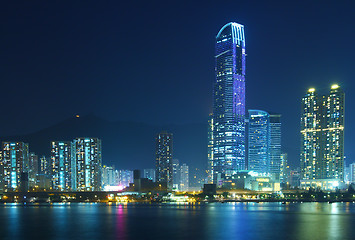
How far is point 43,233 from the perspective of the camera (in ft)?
228

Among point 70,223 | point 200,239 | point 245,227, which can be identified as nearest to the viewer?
point 200,239

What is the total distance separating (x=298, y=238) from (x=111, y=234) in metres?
25.7

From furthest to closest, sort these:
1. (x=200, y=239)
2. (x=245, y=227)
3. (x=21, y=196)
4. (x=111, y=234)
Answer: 1. (x=21, y=196)
2. (x=245, y=227)
3. (x=111, y=234)
4. (x=200, y=239)

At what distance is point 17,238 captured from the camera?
2522 inches

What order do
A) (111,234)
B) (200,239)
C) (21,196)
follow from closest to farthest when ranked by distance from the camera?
(200,239) → (111,234) → (21,196)

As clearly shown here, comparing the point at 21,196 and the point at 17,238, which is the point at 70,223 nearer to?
the point at 17,238

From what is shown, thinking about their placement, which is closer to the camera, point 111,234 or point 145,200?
point 111,234

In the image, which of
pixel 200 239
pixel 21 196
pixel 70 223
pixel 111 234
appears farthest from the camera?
pixel 21 196

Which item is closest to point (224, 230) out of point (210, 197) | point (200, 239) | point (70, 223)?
point (200, 239)

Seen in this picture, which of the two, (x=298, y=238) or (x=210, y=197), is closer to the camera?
(x=298, y=238)

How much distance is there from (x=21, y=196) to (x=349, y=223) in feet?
478

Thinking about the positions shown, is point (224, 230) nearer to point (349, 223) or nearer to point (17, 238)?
point (349, 223)

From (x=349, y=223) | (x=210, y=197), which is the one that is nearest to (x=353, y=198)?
(x=210, y=197)

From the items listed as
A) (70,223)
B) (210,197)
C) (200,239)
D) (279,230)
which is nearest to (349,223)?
(279,230)
